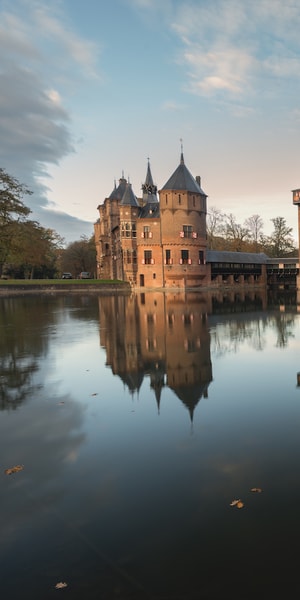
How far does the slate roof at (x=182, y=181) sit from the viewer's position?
49.1 meters

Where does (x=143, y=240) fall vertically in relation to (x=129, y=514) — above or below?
above

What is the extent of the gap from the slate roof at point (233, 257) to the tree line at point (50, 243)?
37.9ft

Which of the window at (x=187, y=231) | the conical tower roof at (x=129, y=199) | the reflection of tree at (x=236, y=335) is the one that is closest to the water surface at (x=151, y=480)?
the reflection of tree at (x=236, y=335)

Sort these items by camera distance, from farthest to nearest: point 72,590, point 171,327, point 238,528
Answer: point 171,327
point 238,528
point 72,590

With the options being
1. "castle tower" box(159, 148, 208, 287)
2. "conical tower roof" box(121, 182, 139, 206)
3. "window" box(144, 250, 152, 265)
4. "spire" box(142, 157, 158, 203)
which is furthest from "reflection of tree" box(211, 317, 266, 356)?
"spire" box(142, 157, 158, 203)

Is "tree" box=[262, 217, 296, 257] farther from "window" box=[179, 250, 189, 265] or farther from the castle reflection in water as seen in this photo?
the castle reflection in water

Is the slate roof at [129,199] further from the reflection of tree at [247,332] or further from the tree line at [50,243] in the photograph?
the reflection of tree at [247,332]

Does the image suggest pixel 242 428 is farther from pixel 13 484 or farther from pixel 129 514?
pixel 13 484

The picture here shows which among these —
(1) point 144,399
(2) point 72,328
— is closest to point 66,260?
(2) point 72,328

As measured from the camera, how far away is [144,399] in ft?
23.9

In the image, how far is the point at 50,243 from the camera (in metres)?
68.6

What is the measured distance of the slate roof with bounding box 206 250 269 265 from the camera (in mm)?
54812

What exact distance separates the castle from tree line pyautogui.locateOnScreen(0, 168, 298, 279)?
14.5 m

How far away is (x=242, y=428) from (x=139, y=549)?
303cm
